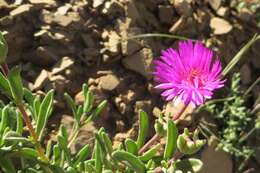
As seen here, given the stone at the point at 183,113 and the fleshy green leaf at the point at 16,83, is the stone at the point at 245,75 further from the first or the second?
the fleshy green leaf at the point at 16,83

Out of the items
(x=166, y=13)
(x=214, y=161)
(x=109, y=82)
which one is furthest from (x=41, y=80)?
(x=214, y=161)

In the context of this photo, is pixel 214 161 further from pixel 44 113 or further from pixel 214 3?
pixel 44 113

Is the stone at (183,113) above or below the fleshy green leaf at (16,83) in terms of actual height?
below

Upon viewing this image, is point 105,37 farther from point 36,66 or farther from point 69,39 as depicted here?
point 36,66

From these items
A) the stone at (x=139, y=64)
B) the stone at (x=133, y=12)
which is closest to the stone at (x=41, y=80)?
the stone at (x=139, y=64)

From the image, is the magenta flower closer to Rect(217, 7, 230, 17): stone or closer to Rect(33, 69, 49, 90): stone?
Rect(33, 69, 49, 90): stone
